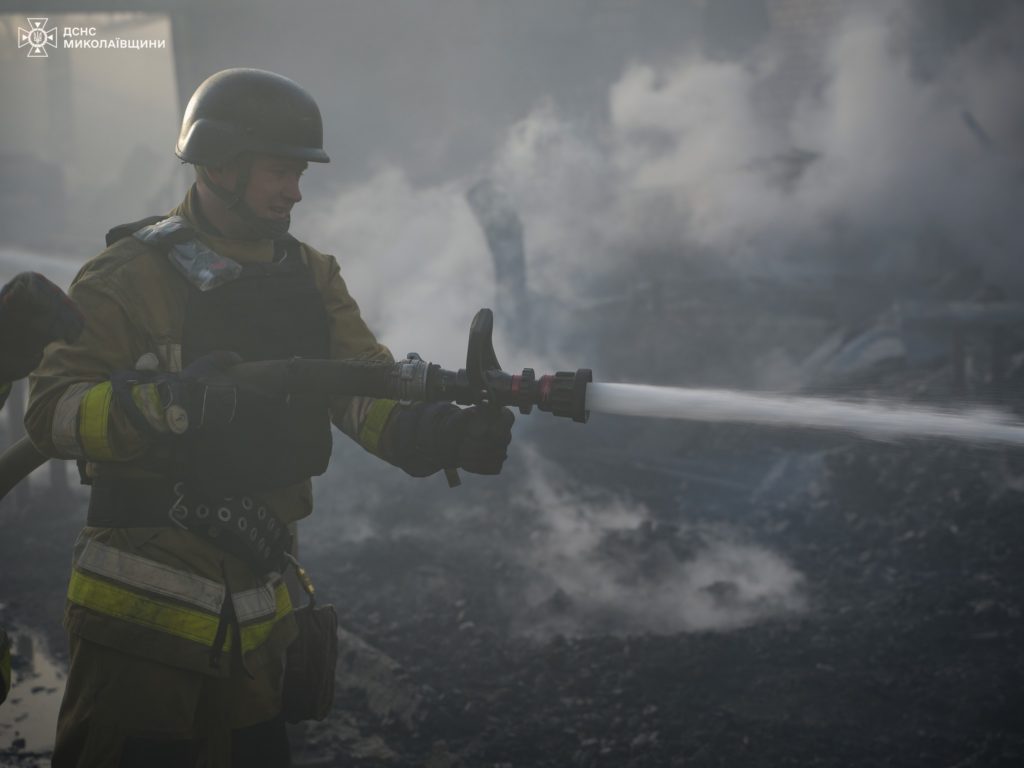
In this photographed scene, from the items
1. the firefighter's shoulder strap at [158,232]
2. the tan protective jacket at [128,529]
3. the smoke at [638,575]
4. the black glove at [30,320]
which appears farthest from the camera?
the smoke at [638,575]

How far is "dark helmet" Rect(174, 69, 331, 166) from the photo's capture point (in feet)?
8.10

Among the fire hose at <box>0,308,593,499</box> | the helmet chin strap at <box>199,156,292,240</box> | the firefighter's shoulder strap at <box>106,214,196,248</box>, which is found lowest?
the fire hose at <box>0,308,593,499</box>

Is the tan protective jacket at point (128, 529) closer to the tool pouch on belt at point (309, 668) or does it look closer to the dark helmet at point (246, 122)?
the tool pouch on belt at point (309, 668)

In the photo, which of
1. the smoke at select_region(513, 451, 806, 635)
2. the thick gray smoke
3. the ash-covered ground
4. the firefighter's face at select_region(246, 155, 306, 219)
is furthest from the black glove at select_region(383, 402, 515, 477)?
the thick gray smoke

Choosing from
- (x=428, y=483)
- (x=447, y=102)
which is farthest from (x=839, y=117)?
(x=428, y=483)

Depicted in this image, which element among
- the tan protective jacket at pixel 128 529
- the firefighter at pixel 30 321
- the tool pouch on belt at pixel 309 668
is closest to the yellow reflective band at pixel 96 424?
the tan protective jacket at pixel 128 529

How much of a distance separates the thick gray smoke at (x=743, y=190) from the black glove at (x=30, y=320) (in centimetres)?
525

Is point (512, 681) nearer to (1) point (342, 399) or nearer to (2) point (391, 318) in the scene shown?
(1) point (342, 399)

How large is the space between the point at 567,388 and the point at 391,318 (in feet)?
27.2

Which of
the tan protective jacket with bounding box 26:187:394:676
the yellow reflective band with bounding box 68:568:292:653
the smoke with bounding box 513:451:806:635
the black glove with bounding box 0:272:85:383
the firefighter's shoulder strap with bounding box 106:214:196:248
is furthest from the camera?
the smoke with bounding box 513:451:806:635

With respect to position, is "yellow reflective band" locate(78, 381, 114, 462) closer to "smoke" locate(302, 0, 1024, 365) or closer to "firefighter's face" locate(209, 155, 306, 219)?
"firefighter's face" locate(209, 155, 306, 219)

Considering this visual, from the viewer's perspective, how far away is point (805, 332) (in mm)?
8875

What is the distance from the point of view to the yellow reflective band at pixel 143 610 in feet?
7.06

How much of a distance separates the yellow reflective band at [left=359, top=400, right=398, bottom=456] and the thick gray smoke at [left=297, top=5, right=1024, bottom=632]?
4573 millimetres
